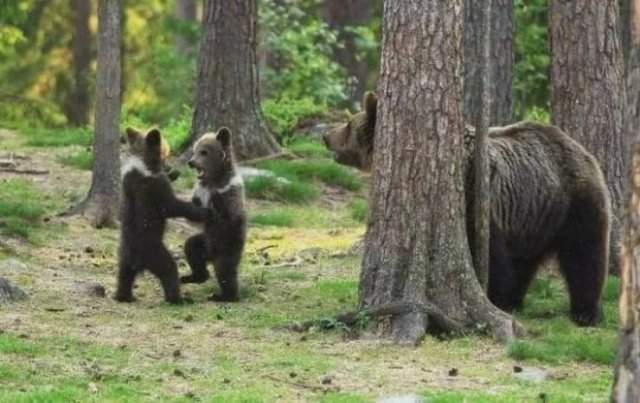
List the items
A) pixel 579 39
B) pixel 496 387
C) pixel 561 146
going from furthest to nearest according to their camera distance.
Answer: pixel 579 39, pixel 561 146, pixel 496 387

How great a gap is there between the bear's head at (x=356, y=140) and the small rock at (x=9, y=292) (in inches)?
119

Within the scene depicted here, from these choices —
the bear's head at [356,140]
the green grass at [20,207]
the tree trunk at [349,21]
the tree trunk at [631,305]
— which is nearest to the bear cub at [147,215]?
the bear's head at [356,140]

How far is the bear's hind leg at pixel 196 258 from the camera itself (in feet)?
40.3

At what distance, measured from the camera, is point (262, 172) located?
61.5 feet

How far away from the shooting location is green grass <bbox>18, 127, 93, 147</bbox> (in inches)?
832

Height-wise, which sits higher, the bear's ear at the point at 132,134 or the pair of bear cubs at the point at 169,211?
the bear's ear at the point at 132,134

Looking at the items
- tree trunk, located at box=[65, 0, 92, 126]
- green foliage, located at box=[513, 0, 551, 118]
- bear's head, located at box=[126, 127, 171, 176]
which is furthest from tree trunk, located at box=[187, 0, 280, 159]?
tree trunk, located at box=[65, 0, 92, 126]

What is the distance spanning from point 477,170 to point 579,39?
2.87 meters

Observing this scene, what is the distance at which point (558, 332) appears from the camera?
36.4 feet

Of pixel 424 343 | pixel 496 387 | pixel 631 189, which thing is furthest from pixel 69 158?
pixel 631 189

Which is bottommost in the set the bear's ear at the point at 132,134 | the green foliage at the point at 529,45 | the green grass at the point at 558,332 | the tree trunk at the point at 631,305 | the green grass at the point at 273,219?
the green grass at the point at 558,332

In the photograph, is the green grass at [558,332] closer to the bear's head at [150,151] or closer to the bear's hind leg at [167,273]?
the bear's hind leg at [167,273]

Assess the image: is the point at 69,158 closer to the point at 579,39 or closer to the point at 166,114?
the point at 579,39

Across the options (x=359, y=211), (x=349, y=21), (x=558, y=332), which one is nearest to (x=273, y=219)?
(x=359, y=211)
